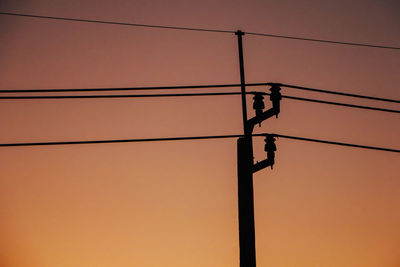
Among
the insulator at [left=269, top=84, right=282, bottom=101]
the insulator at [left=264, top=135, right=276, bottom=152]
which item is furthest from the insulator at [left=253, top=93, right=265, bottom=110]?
the insulator at [left=264, top=135, right=276, bottom=152]

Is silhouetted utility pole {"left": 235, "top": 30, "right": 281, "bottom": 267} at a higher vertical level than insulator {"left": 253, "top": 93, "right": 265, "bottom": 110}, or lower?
lower

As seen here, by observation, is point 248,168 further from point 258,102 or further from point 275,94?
point 275,94

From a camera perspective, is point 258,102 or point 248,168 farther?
point 258,102

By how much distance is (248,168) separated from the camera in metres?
8.94

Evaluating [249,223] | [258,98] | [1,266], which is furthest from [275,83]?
[1,266]

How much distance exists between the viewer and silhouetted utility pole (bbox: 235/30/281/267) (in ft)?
27.7

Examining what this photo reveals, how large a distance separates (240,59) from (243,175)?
2942 millimetres

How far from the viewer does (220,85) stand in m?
9.87

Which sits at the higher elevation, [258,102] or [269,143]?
[258,102]

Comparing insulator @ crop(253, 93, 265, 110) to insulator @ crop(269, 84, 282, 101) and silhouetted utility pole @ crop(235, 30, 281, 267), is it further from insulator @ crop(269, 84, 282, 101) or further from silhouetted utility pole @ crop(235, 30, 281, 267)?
insulator @ crop(269, 84, 282, 101)

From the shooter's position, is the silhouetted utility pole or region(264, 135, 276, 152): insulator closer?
the silhouetted utility pole

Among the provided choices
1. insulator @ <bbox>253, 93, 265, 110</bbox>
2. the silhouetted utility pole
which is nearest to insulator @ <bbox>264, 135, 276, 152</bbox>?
the silhouetted utility pole

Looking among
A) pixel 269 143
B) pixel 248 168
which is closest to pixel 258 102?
pixel 269 143

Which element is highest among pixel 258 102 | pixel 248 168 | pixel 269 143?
pixel 258 102
